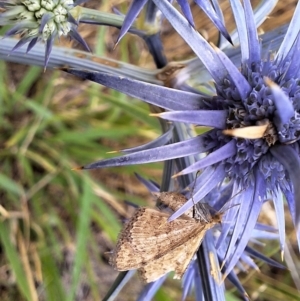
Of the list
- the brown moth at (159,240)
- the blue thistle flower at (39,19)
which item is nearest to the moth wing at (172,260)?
the brown moth at (159,240)

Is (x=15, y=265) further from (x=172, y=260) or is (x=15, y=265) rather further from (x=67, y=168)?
(x=172, y=260)

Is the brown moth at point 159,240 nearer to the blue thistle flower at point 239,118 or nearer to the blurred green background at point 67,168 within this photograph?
the blue thistle flower at point 239,118

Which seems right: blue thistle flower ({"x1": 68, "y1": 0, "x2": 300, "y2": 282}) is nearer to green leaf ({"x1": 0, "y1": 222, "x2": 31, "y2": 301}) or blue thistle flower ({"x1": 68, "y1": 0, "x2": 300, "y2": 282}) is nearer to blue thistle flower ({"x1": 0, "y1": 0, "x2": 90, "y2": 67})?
blue thistle flower ({"x1": 0, "y1": 0, "x2": 90, "y2": 67})

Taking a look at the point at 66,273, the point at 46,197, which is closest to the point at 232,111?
the point at 46,197

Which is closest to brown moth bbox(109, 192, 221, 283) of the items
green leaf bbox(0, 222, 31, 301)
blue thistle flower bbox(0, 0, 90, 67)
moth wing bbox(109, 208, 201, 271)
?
moth wing bbox(109, 208, 201, 271)

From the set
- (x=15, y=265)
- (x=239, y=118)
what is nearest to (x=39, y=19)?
(x=239, y=118)
